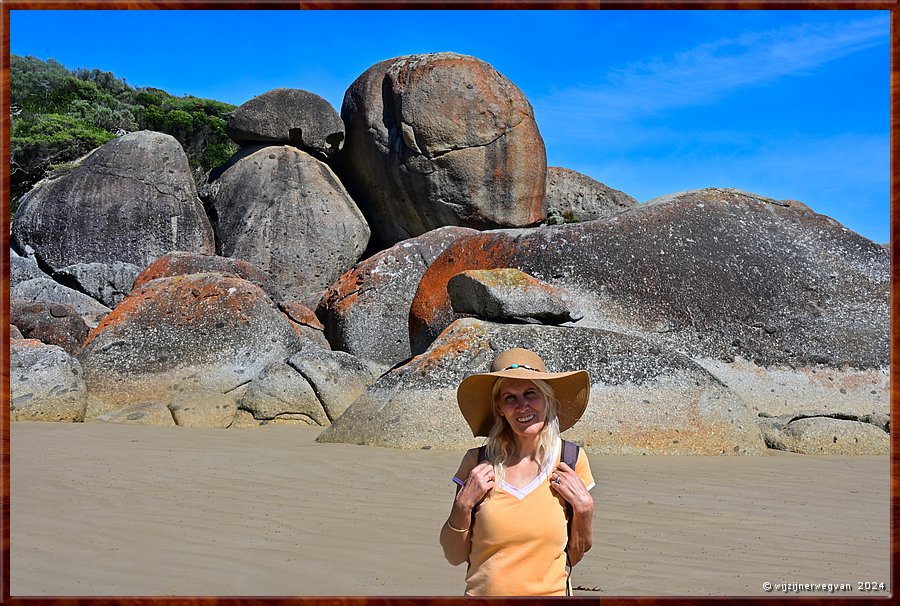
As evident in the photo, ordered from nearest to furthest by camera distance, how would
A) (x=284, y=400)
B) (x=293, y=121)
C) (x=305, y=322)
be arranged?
(x=284, y=400)
(x=305, y=322)
(x=293, y=121)

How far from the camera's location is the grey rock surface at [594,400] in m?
6.34

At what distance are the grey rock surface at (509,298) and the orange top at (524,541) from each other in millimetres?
4913

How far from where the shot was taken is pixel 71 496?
15.5 feet

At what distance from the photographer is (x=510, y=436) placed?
2.51m

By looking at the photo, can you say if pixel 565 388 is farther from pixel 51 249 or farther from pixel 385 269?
pixel 51 249

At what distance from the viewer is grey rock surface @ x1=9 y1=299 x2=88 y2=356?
1004 cm

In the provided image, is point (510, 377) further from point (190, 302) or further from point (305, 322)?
point (305, 322)

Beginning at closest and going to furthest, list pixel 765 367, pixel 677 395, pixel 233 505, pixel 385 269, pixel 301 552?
pixel 301 552 → pixel 233 505 → pixel 677 395 → pixel 765 367 → pixel 385 269

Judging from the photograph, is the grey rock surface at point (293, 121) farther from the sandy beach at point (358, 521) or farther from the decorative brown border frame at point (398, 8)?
the decorative brown border frame at point (398, 8)

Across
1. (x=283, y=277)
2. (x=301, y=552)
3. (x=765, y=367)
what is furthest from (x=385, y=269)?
(x=301, y=552)

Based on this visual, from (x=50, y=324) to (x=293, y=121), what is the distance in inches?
285

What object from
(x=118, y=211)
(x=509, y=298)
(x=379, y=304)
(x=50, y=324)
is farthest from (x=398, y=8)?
(x=118, y=211)

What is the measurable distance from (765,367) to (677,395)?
184cm

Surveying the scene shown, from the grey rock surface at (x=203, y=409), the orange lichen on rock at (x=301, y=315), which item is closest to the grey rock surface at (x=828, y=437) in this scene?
the grey rock surface at (x=203, y=409)
